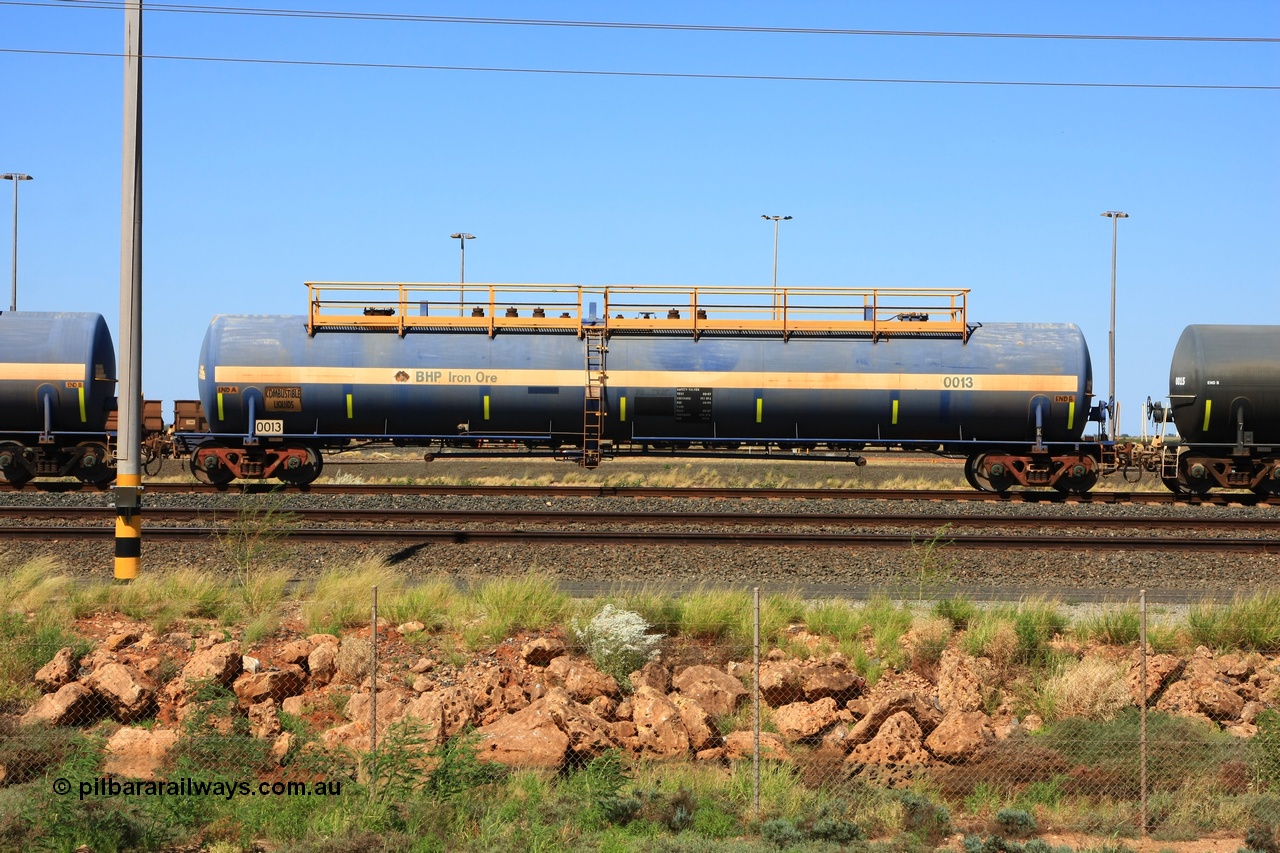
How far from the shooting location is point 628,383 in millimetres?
22844

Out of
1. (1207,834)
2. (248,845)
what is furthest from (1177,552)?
(248,845)

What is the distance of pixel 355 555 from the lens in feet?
49.9

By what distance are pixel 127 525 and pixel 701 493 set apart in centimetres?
1226

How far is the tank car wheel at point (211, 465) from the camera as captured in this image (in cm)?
2308

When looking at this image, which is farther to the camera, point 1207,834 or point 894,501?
point 894,501

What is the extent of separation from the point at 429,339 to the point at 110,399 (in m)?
9.06

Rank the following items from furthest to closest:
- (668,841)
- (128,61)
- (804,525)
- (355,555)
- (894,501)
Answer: (894,501), (804,525), (355,555), (128,61), (668,841)

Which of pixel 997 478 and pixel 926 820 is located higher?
pixel 997 478

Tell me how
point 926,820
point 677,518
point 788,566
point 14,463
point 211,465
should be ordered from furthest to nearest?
point 14,463 < point 211,465 < point 677,518 < point 788,566 < point 926,820

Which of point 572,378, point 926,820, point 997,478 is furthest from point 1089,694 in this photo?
point 572,378

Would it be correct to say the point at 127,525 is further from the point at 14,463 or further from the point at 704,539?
the point at 14,463

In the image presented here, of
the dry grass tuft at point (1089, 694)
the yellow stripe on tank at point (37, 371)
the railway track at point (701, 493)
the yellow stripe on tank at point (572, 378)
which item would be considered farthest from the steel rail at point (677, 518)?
the dry grass tuft at point (1089, 694)

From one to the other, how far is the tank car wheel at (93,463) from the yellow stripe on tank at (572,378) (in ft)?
13.1

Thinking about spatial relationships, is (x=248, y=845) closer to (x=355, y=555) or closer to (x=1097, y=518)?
(x=355, y=555)
